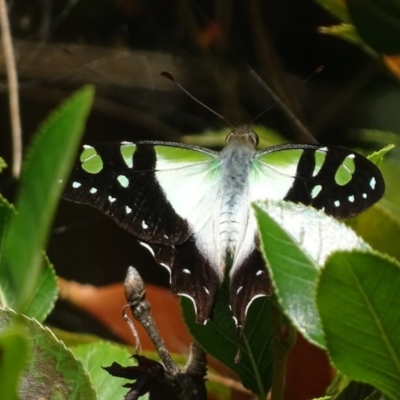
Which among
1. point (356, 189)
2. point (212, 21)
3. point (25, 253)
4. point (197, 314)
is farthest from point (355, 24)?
point (212, 21)

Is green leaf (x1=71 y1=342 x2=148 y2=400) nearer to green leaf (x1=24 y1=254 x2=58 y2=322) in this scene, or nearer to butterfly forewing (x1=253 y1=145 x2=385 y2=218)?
green leaf (x1=24 y1=254 x2=58 y2=322)

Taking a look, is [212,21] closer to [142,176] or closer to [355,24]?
[355,24]

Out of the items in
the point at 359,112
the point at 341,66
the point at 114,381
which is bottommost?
the point at 114,381

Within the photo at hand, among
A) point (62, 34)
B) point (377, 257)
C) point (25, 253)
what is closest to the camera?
point (25, 253)

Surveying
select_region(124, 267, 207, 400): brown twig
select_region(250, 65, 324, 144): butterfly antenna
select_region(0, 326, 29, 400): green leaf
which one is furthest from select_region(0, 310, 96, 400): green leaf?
select_region(250, 65, 324, 144): butterfly antenna

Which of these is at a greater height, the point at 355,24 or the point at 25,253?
the point at 355,24

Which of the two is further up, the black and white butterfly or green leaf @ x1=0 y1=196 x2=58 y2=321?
the black and white butterfly

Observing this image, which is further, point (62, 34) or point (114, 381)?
point (62, 34)

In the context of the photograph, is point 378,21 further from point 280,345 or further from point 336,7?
point 280,345

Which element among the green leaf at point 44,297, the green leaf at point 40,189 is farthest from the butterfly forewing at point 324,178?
the green leaf at point 40,189
